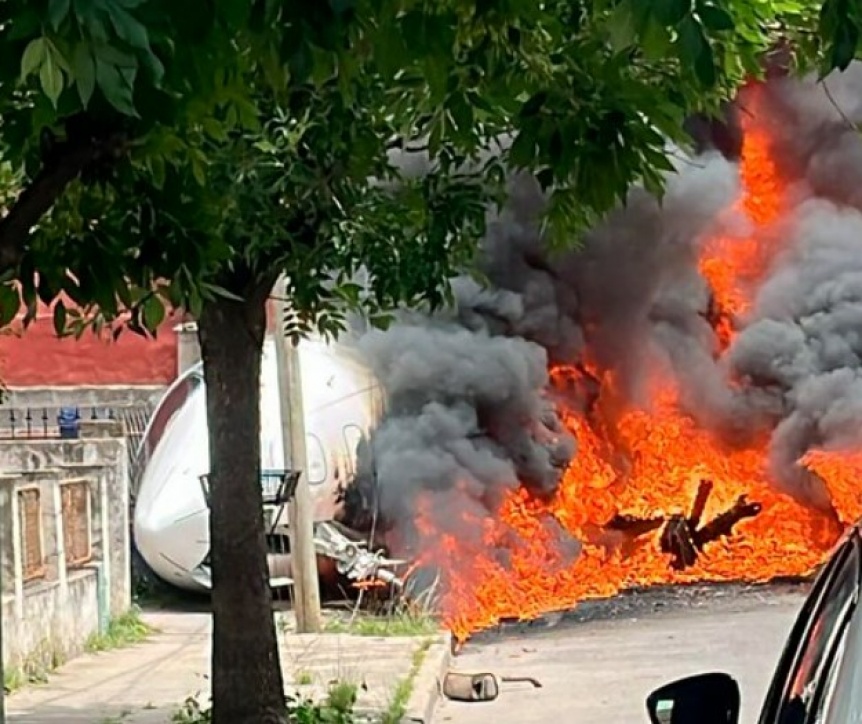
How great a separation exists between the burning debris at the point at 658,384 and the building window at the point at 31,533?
4733mm

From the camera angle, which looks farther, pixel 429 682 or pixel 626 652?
pixel 626 652

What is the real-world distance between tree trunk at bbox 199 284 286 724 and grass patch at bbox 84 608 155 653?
5065 millimetres

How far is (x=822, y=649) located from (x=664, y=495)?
49.6ft

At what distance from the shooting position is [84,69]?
2.73m

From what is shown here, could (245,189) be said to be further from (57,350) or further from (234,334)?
(57,350)

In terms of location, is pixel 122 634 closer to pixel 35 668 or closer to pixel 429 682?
pixel 35 668

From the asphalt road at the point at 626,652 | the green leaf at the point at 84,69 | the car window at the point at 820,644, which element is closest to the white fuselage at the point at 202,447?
the asphalt road at the point at 626,652

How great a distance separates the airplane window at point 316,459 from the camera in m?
16.7

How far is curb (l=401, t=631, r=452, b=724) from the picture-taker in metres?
10.1

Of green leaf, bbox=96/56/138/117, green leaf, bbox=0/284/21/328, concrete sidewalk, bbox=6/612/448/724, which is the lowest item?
concrete sidewalk, bbox=6/612/448/724

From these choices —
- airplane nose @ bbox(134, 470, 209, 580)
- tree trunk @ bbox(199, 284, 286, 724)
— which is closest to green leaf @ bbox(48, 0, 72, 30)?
tree trunk @ bbox(199, 284, 286, 724)

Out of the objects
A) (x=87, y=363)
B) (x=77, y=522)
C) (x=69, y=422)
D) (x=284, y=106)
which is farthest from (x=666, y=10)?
(x=87, y=363)

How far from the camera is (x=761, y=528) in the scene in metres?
18.2

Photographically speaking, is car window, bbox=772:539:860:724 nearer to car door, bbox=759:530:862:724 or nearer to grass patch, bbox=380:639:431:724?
car door, bbox=759:530:862:724
